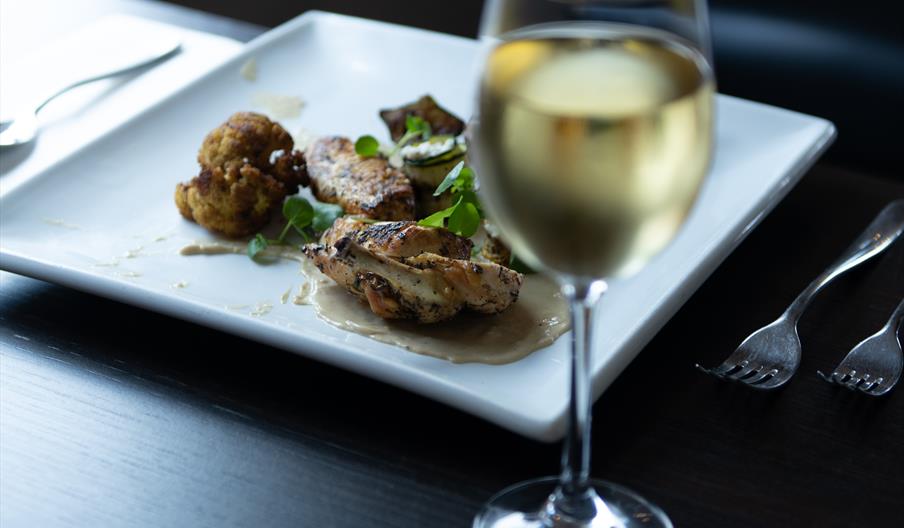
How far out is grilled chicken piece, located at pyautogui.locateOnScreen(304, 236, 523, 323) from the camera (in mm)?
1133

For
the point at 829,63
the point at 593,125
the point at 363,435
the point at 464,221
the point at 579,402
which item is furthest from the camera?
the point at 829,63

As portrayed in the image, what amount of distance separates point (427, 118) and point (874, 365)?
759 millimetres

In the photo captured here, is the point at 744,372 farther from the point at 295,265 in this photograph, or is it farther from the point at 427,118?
the point at 427,118

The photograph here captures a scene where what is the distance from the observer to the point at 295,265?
4.43ft

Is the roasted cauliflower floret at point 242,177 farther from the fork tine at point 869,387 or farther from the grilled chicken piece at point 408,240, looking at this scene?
the fork tine at point 869,387

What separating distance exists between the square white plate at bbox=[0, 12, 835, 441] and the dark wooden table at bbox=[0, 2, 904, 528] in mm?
38

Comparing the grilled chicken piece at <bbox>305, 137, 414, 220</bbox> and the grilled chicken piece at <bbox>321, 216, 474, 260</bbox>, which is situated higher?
the grilled chicken piece at <bbox>321, 216, 474, 260</bbox>

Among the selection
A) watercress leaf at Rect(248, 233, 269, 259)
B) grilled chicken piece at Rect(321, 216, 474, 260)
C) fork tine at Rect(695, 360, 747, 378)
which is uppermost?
grilled chicken piece at Rect(321, 216, 474, 260)

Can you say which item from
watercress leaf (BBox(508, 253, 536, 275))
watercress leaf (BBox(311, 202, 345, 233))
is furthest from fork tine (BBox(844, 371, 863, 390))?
watercress leaf (BBox(311, 202, 345, 233))

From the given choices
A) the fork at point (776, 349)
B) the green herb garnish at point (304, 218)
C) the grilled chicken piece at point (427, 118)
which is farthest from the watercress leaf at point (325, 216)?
the fork at point (776, 349)

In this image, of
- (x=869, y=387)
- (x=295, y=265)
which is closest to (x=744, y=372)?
(x=869, y=387)

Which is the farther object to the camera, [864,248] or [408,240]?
[864,248]

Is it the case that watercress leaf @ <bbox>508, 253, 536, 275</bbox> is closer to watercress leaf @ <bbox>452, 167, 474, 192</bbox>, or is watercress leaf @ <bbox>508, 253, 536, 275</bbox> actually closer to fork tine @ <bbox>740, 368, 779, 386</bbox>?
watercress leaf @ <bbox>452, 167, 474, 192</bbox>

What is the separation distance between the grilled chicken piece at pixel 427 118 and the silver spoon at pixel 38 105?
1.89 feet
